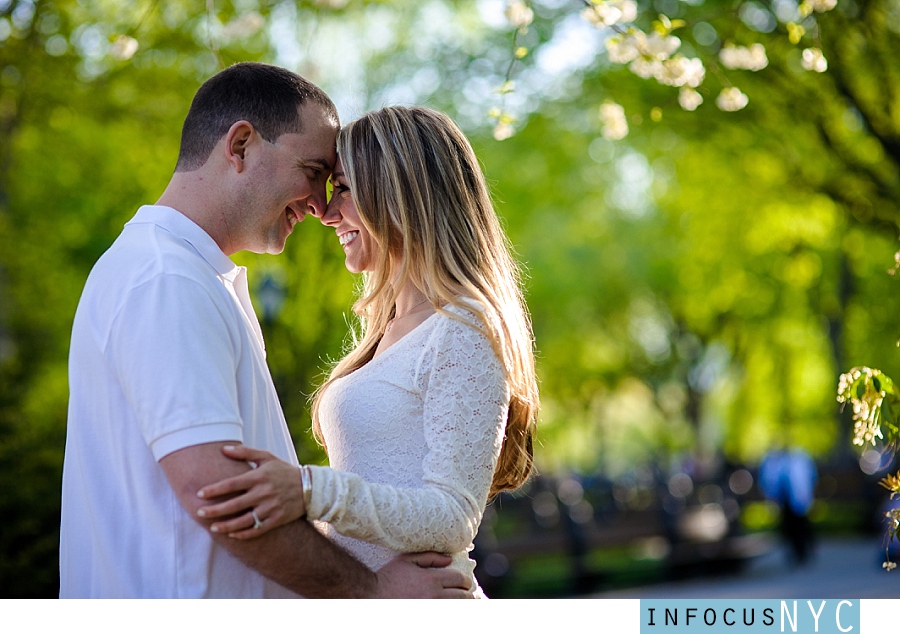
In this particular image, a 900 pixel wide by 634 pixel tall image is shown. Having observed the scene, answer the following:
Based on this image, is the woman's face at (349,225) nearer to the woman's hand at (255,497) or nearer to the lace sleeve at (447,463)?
the lace sleeve at (447,463)

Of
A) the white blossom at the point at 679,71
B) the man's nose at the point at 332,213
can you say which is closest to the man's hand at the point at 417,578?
the man's nose at the point at 332,213

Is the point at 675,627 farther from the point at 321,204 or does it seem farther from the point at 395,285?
the point at 321,204

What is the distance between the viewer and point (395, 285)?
2.86 meters

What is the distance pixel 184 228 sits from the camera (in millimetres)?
2486

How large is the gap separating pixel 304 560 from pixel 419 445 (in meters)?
0.51

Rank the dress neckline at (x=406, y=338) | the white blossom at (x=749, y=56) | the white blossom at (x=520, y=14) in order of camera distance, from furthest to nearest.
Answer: the white blossom at (x=749, y=56)
the white blossom at (x=520, y=14)
the dress neckline at (x=406, y=338)

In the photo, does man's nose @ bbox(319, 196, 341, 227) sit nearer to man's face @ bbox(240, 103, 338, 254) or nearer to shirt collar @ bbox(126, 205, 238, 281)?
man's face @ bbox(240, 103, 338, 254)

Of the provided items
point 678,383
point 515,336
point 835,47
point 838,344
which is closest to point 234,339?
point 515,336

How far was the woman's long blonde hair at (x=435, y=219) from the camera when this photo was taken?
9.01 feet

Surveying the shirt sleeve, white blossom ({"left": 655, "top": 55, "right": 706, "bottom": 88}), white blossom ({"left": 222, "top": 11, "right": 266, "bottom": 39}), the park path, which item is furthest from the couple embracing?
the park path

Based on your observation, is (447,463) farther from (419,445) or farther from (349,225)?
(349,225)

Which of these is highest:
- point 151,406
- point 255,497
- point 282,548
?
point 151,406

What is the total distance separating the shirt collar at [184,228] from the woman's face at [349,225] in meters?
0.47

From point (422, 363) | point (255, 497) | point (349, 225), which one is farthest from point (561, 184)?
point (255, 497)
